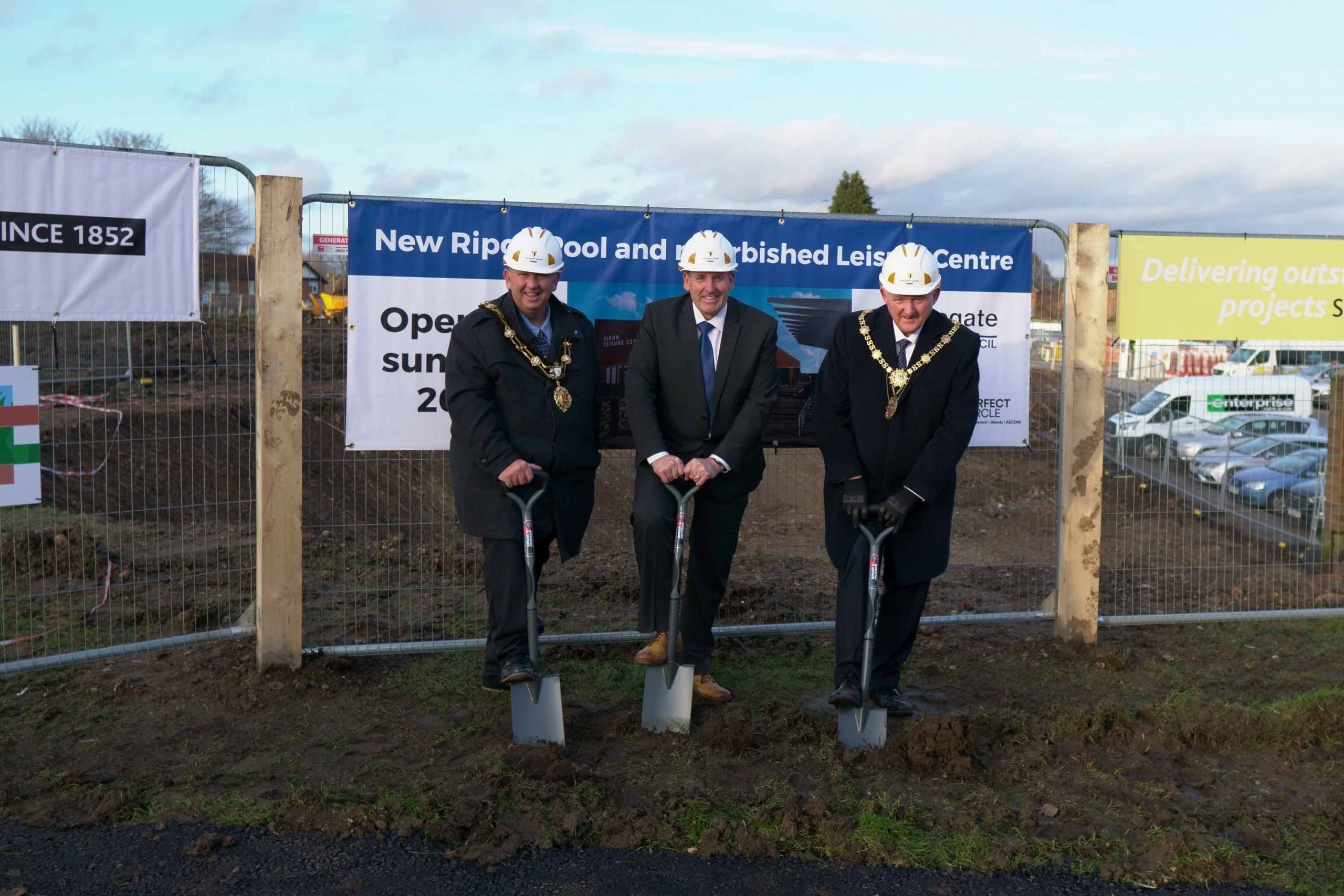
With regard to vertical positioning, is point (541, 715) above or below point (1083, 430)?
below

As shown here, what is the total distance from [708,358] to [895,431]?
993 mm

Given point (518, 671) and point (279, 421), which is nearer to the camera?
point (518, 671)

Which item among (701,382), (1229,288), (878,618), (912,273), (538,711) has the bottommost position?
(538,711)

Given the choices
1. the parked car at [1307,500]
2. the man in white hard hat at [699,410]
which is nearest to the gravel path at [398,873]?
the man in white hard hat at [699,410]

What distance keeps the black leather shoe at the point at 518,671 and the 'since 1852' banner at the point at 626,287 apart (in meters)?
1.49

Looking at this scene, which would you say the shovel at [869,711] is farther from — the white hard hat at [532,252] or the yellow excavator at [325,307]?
the yellow excavator at [325,307]

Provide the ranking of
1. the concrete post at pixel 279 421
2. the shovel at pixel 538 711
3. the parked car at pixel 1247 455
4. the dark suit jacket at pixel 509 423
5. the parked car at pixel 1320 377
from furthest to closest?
→ the parked car at pixel 1247 455 → the parked car at pixel 1320 377 → the concrete post at pixel 279 421 → the dark suit jacket at pixel 509 423 → the shovel at pixel 538 711

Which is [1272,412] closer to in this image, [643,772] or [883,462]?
[883,462]

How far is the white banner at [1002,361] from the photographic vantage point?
711 cm

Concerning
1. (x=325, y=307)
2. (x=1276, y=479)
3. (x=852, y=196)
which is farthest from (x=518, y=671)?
(x=852, y=196)

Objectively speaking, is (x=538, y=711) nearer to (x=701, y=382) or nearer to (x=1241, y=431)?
(x=701, y=382)

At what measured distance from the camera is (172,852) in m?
4.20

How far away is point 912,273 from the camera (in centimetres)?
564

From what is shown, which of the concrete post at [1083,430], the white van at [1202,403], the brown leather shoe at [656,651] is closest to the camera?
the brown leather shoe at [656,651]
